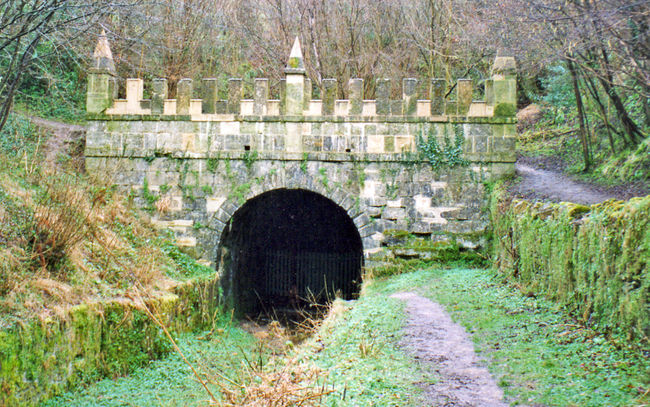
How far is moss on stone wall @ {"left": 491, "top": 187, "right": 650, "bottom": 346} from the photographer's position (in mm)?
4742

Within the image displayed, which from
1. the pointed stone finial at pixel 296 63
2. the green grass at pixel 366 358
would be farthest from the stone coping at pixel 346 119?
the green grass at pixel 366 358

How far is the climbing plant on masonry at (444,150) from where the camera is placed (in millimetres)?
11250

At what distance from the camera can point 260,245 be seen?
16.2 metres

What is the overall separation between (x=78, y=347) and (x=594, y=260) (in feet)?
19.0

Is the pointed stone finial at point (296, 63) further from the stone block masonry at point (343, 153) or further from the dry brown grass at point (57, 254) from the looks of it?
the dry brown grass at point (57, 254)

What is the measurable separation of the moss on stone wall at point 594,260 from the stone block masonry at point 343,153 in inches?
114

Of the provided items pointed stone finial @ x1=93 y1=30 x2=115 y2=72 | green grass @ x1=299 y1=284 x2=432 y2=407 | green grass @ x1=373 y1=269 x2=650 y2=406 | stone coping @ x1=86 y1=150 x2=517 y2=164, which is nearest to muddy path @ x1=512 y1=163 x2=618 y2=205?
stone coping @ x1=86 y1=150 x2=517 y2=164

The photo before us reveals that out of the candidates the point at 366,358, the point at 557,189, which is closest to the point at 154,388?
the point at 366,358

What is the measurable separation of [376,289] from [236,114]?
4.54 meters

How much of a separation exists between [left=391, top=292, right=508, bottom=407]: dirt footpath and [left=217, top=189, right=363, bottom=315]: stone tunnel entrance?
327 inches

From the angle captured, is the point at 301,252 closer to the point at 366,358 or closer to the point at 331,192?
the point at 331,192

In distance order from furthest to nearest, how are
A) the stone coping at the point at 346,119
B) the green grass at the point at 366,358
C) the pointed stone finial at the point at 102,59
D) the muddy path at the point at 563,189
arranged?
1. the pointed stone finial at the point at 102,59
2. the stone coping at the point at 346,119
3. the muddy path at the point at 563,189
4. the green grass at the point at 366,358

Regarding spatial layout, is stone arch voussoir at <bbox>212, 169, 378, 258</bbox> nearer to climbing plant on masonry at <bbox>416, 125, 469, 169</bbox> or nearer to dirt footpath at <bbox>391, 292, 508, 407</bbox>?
climbing plant on masonry at <bbox>416, 125, 469, 169</bbox>

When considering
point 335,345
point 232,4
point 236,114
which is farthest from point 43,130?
point 335,345
